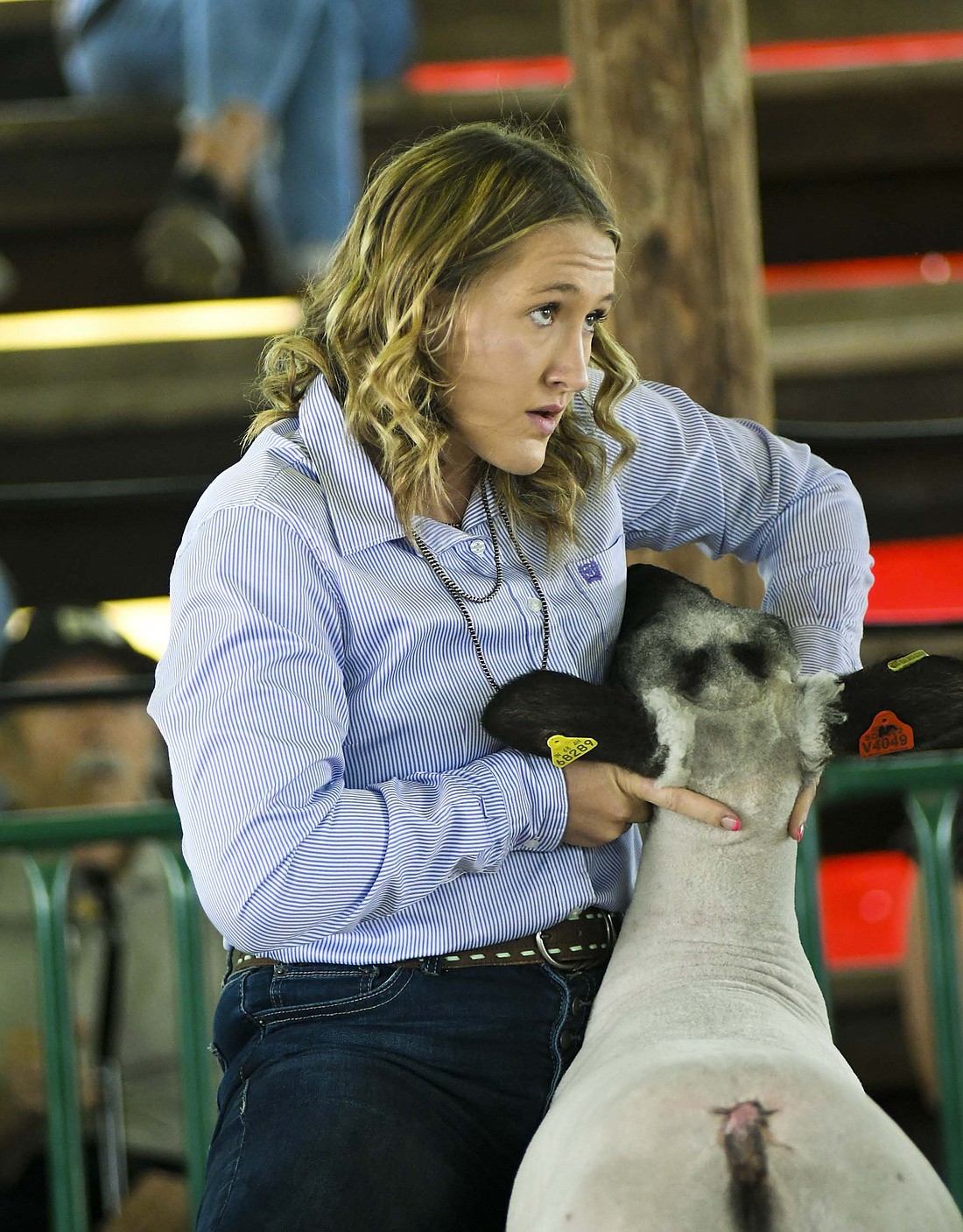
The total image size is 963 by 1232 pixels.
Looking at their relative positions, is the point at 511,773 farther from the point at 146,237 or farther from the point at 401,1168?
the point at 146,237

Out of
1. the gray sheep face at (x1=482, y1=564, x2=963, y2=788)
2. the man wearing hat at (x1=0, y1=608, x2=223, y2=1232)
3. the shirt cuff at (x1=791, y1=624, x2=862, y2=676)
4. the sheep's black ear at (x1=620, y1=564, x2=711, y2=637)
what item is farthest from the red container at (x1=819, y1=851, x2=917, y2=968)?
the gray sheep face at (x1=482, y1=564, x2=963, y2=788)

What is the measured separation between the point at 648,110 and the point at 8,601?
1.65 m

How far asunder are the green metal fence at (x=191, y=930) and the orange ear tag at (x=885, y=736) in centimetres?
66

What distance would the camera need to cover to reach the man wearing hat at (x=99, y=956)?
95.1 inches

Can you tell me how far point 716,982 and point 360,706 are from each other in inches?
16.7

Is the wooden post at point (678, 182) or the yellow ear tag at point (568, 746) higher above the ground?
the wooden post at point (678, 182)

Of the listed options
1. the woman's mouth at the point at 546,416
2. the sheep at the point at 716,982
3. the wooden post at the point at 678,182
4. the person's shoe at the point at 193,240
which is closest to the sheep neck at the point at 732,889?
the sheep at the point at 716,982

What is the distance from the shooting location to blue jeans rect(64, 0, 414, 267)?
11.1 feet

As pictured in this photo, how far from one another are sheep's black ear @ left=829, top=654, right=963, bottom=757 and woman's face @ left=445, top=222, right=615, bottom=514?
39cm

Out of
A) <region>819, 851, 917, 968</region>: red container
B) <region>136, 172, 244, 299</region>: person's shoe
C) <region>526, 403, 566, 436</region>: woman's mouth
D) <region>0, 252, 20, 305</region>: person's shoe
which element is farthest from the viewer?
<region>819, 851, 917, 968</region>: red container

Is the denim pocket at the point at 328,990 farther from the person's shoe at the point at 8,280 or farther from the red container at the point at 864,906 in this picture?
the person's shoe at the point at 8,280

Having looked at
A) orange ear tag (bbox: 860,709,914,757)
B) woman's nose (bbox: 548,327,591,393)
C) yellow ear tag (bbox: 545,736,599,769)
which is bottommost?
orange ear tag (bbox: 860,709,914,757)

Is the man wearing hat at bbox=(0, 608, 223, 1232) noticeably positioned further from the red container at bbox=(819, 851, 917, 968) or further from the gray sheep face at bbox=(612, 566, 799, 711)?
the red container at bbox=(819, 851, 917, 968)

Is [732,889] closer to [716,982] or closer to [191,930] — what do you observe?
[716,982]
